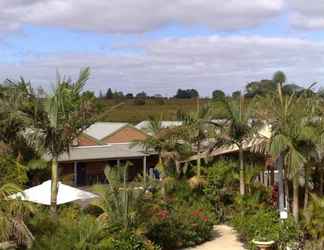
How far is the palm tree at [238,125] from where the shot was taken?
2164 cm

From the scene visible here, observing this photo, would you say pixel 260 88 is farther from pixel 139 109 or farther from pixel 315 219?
pixel 139 109

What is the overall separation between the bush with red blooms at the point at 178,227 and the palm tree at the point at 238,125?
7.88 ft

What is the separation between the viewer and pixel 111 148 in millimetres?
34094

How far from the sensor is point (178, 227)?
1931cm

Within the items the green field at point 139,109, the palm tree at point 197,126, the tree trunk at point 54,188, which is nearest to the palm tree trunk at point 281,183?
the palm tree at point 197,126

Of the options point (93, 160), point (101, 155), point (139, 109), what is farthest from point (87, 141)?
point (139, 109)

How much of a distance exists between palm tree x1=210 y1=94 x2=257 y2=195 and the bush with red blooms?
7.88 ft

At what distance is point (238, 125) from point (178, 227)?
4.54m

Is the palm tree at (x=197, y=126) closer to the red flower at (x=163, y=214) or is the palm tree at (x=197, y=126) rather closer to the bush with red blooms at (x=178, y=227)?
the bush with red blooms at (x=178, y=227)

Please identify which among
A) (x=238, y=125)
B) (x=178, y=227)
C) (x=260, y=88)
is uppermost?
(x=260, y=88)

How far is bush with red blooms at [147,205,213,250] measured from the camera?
1858 centimetres

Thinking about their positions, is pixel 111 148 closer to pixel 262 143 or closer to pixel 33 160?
pixel 33 160

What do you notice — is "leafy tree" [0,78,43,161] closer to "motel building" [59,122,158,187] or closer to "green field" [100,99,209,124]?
"motel building" [59,122,158,187]

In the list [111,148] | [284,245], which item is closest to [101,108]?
[284,245]
